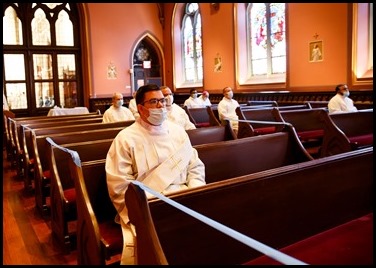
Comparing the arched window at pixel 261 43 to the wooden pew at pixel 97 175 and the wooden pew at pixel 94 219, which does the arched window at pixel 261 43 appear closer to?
the wooden pew at pixel 97 175

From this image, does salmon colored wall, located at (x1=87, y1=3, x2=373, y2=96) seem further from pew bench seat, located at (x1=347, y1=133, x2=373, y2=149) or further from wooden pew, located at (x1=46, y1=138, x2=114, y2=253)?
wooden pew, located at (x1=46, y1=138, x2=114, y2=253)

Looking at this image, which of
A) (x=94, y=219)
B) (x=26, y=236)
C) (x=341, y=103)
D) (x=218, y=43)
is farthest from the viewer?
(x=218, y=43)

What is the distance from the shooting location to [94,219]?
2322mm

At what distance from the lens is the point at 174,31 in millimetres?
13891

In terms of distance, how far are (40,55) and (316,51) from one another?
8.74 m

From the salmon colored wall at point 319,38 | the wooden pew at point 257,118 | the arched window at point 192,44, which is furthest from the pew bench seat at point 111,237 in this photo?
the arched window at point 192,44

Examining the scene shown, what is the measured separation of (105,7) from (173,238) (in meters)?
12.9

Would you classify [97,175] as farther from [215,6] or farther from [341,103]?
[215,6]

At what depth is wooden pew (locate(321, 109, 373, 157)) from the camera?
491cm

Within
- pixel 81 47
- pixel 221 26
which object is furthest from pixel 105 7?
pixel 221 26

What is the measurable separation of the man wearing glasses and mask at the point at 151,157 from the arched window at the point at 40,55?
37.0ft

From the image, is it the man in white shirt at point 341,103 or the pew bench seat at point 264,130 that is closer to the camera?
the pew bench seat at point 264,130

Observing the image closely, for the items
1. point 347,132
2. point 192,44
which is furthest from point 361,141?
point 192,44

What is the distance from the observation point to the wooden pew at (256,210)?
5.50 ft
